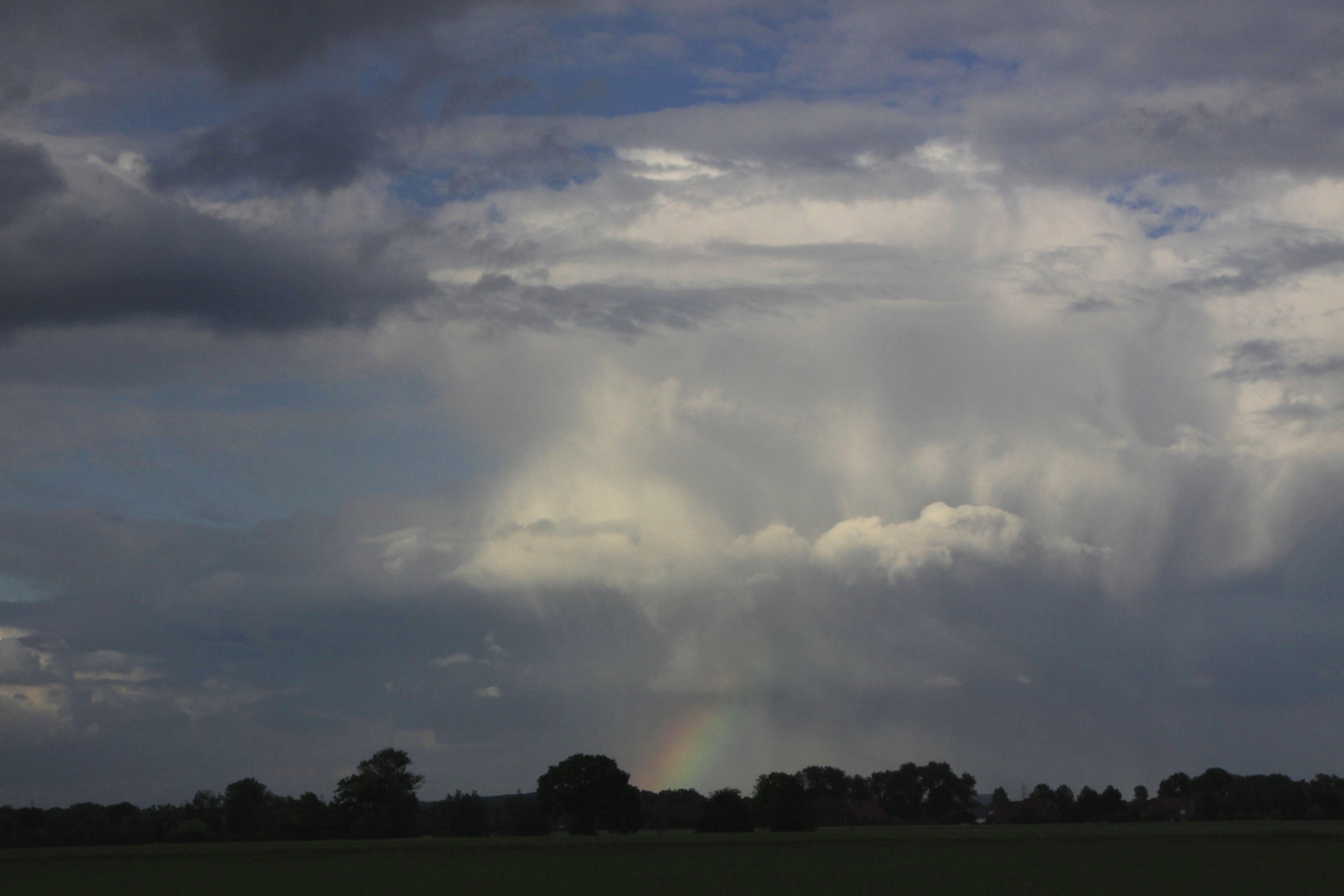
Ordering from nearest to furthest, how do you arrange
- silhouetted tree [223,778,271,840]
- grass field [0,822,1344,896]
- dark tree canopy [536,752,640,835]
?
1. grass field [0,822,1344,896]
2. dark tree canopy [536,752,640,835]
3. silhouetted tree [223,778,271,840]

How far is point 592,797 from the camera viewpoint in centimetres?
15075

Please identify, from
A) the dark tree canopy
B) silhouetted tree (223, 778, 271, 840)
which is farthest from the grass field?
silhouetted tree (223, 778, 271, 840)

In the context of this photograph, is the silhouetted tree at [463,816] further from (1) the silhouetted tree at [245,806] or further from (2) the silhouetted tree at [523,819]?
(1) the silhouetted tree at [245,806]

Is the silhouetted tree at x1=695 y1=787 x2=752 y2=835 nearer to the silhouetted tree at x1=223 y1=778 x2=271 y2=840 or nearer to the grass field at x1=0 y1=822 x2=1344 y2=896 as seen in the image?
the grass field at x1=0 y1=822 x2=1344 y2=896

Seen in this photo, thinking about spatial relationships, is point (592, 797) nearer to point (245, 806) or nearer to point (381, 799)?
point (381, 799)

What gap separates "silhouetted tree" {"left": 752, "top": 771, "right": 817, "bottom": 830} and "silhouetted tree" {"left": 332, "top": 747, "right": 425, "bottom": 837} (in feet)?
160

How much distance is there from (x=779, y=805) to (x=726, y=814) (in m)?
7.38

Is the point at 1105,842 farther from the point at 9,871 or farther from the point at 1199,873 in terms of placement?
the point at 9,871

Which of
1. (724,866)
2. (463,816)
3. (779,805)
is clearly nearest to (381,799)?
(463,816)

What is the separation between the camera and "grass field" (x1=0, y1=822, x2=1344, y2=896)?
211 ft

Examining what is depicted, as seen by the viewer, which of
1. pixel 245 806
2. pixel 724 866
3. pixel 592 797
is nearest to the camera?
pixel 724 866

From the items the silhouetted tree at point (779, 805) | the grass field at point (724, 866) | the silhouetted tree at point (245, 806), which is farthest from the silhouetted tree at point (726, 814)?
the silhouetted tree at point (245, 806)

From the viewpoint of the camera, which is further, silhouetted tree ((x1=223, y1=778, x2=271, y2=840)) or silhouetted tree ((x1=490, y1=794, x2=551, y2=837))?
silhouetted tree ((x1=223, y1=778, x2=271, y2=840))

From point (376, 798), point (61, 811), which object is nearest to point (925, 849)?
point (376, 798)
